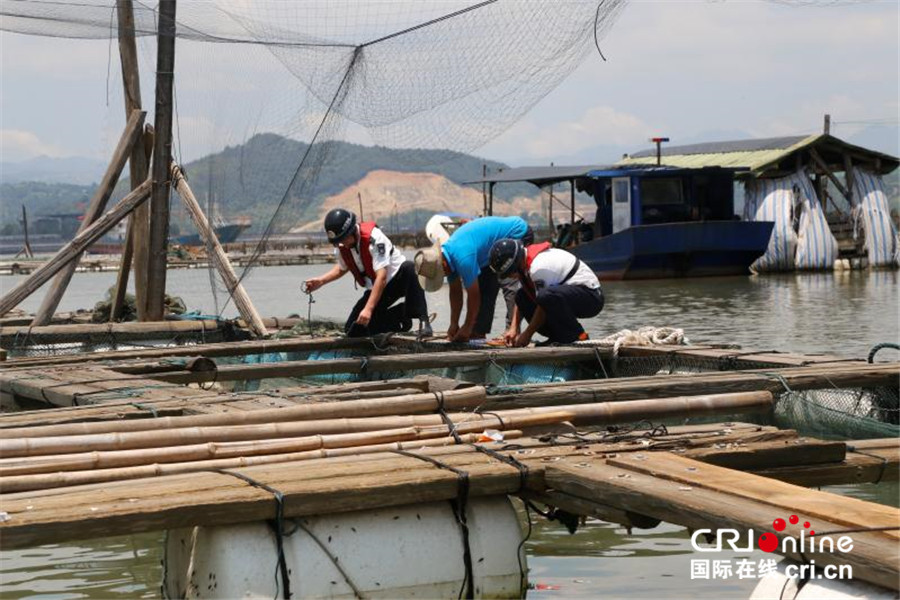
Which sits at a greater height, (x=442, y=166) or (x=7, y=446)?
(x=442, y=166)

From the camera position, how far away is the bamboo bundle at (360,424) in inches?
206

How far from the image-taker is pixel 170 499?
441 centimetres

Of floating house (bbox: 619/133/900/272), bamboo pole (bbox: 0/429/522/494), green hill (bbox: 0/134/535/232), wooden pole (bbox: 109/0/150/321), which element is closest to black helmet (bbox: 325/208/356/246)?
green hill (bbox: 0/134/535/232)

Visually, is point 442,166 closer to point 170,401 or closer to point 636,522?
point 170,401

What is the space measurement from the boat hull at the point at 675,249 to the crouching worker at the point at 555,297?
2219 cm

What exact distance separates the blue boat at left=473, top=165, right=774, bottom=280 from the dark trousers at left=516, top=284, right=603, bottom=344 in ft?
72.9

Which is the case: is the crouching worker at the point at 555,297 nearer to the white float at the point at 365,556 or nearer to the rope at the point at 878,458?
the rope at the point at 878,458

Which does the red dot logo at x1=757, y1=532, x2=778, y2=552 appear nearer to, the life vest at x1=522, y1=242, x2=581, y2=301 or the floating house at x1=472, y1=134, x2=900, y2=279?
the life vest at x1=522, y1=242, x2=581, y2=301

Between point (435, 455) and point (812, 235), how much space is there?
31886 mm

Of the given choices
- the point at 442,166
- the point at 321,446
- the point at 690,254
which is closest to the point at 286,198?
the point at 442,166

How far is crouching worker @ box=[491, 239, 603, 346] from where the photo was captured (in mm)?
9859

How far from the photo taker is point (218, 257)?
42.4ft

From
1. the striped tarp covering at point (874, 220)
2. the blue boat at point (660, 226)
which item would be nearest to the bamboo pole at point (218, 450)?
the blue boat at point (660, 226)

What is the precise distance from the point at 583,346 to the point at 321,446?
4330mm
